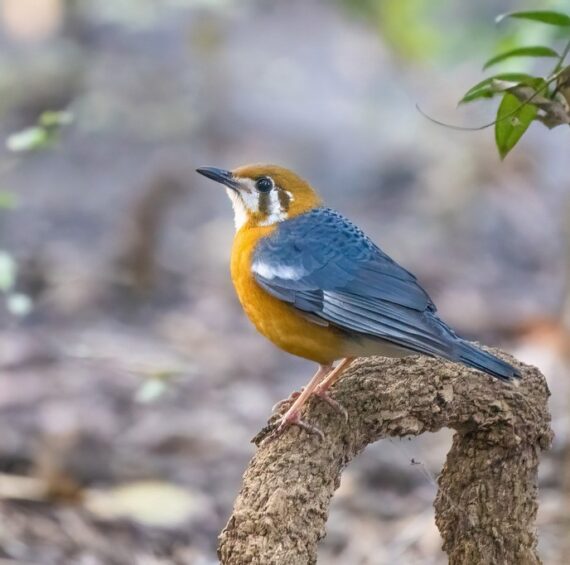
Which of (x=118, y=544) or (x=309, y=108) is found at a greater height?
(x=309, y=108)

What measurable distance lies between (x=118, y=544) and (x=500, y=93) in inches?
133

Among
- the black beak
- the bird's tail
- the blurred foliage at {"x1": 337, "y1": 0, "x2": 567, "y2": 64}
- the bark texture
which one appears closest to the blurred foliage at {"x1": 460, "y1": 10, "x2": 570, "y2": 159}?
the bird's tail

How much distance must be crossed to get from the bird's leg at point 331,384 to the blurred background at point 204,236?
500 mm

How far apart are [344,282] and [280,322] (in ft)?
0.99

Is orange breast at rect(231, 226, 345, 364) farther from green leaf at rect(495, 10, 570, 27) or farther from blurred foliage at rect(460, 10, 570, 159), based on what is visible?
green leaf at rect(495, 10, 570, 27)

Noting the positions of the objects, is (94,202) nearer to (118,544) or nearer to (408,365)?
(118,544)

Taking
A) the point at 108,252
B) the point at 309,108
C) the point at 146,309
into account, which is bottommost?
the point at 146,309

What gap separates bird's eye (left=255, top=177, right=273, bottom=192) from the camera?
4371 millimetres

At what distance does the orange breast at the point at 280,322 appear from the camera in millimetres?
3900

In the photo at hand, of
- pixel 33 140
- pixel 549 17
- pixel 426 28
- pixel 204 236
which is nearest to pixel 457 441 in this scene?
pixel 549 17

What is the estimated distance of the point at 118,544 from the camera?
18.5 feet

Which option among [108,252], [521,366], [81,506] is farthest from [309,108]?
[521,366]

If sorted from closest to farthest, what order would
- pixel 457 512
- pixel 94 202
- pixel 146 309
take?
pixel 457 512 < pixel 146 309 < pixel 94 202

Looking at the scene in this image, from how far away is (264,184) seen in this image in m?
4.38
